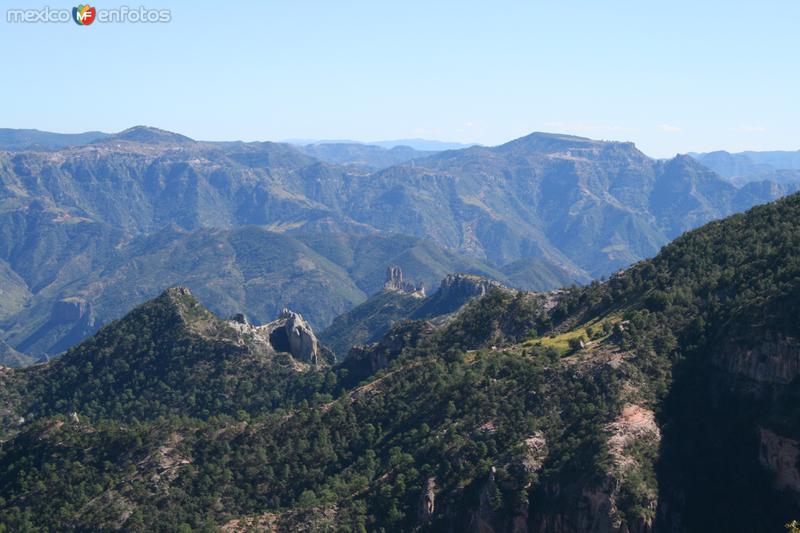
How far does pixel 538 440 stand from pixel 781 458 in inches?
1210

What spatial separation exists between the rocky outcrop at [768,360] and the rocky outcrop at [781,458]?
853cm

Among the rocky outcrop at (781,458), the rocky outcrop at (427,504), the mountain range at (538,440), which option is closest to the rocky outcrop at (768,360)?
the mountain range at (538,440)

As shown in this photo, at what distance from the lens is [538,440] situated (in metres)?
126

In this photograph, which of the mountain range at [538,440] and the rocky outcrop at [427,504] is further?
the rocky outcrop at [427,504]

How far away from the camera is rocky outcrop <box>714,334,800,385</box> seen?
118m

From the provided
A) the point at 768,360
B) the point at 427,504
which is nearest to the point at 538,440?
the point at 427,504

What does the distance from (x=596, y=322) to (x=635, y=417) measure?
123 feet

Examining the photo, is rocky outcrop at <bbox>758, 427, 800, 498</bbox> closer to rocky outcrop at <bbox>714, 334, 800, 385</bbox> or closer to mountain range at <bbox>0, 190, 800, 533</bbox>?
mountain range at <bbox>0, 190, 800, 533</bbox>

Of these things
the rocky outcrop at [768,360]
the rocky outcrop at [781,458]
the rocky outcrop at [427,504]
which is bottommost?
the rocky outcrop at [427,504]

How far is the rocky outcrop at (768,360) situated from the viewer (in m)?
118

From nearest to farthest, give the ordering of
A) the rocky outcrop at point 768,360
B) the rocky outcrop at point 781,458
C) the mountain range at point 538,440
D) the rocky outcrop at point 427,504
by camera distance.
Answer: the rocky outcrop at point 781,458 < the mountain range at point 538,440 < the rocky outcrop at point 768,360 < the rocky outcrop at point 427,504

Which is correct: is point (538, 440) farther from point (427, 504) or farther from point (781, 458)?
point (781, 458)

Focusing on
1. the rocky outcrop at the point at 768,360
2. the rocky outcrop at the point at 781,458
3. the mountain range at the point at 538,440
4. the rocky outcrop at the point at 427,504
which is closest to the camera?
the rocky outcrop at the point at 781,458

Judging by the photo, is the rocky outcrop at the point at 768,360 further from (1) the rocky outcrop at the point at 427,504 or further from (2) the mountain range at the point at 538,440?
(1) the rocky outcrop at the point at 427,504
